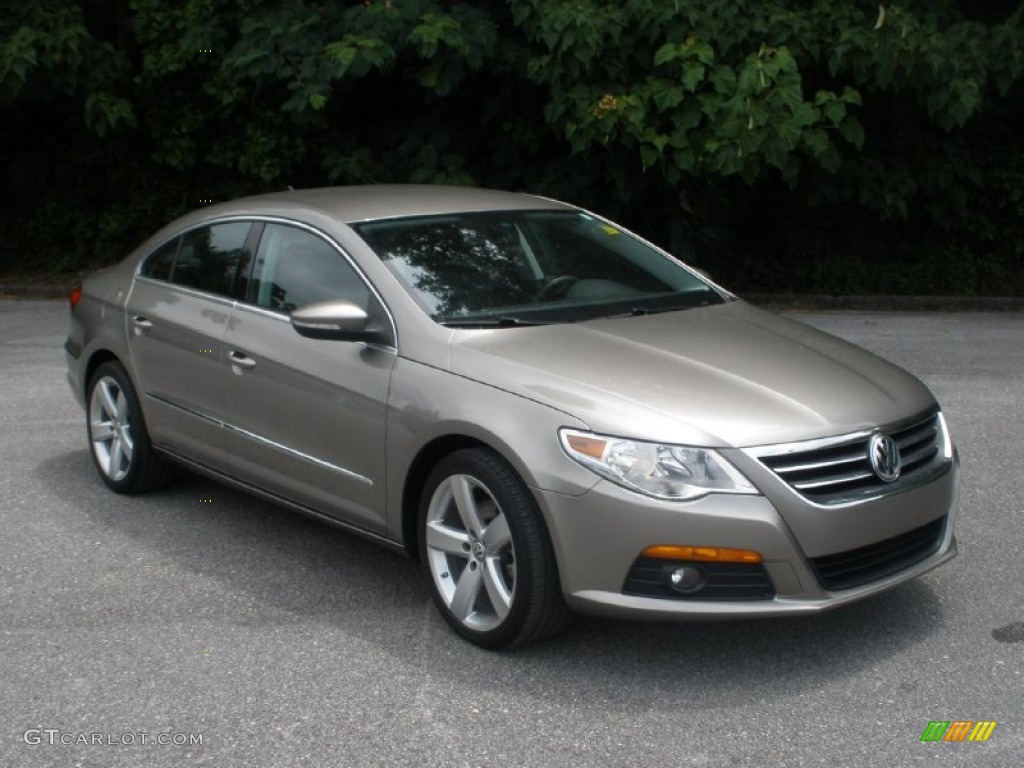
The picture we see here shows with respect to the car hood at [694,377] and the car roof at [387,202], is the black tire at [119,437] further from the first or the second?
the car hood at [694,377]

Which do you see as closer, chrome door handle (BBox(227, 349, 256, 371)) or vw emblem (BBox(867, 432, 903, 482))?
vw emblem (BBox(867, 432, 903, 482))

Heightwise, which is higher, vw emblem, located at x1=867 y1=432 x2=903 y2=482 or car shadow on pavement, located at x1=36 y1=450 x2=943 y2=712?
vw emblem, located at x1=867 y1=432 x2=903 y2=482

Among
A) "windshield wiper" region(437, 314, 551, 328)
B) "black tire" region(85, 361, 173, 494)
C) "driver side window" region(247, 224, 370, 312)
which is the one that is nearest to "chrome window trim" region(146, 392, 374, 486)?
"black tire" region(85, 361, 173, 494)

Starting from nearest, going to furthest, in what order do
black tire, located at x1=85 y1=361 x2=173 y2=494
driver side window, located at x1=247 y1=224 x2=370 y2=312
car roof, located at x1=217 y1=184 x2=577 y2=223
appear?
driver side window, located at x1=247 y1=224 x2=370 y2=312, car roof, located at x1=217 y1=184 x2=577 y2=223, black tire, located at x1=85 y1=361 x2=173 y2=494

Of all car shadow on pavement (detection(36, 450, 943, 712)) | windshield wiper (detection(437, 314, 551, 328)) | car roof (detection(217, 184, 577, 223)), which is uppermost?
A: car roof (detection(217, 184, 577, 223))

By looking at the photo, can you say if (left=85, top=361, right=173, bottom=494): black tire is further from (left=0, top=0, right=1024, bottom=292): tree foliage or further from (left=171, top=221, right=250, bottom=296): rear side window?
(left=0, top=0, right=1024, bottom=292): tree foliage

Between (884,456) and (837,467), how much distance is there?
0.70ft

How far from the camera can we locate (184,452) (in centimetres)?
633

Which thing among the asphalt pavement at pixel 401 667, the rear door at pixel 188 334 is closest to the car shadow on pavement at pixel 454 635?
the asphalt pavement at pixel 401 667

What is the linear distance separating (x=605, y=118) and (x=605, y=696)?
9.35m

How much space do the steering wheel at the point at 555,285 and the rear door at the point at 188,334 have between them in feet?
4.49

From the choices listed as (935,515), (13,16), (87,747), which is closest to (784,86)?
(13,16)

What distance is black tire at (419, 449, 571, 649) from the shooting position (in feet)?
15.0

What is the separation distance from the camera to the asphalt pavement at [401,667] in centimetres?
409
